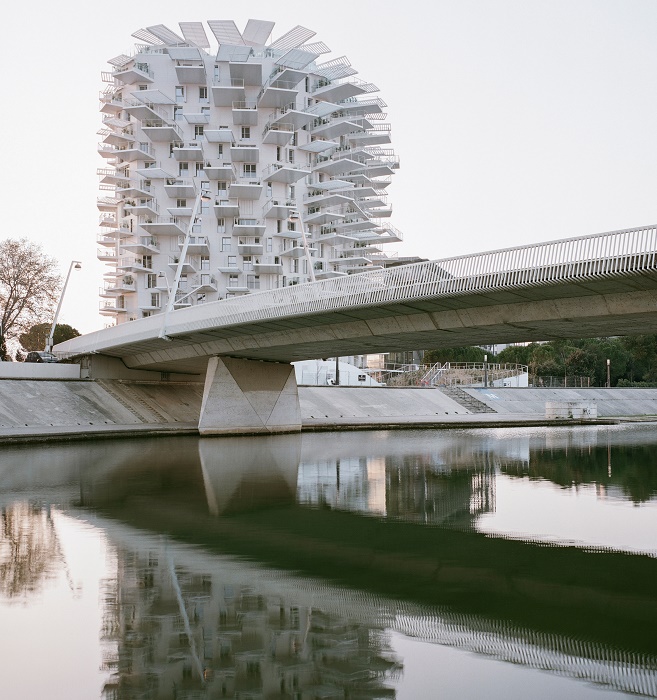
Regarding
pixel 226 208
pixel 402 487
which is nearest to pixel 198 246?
pixel 226 208

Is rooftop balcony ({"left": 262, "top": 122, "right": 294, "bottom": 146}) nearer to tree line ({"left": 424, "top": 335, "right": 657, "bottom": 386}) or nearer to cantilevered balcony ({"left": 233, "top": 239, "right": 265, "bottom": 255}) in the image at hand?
cantilevered balcony ({"left": 233, "top": 239, "right": 265, "bottom": 255})

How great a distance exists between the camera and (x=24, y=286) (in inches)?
2945

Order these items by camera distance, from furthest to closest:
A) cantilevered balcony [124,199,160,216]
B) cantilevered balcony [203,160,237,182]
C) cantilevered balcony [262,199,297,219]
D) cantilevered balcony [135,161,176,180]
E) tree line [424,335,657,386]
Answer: tree line [424,335,657,386] < cantilevered balcony [124,199,160,216] < cantilevered balcony [135,161,176,180] < cantilevered balcony [262,199,297,219] < cantilevered balcony [203,160,237,182]

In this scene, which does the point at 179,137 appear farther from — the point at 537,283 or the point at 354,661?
the point at 354,661

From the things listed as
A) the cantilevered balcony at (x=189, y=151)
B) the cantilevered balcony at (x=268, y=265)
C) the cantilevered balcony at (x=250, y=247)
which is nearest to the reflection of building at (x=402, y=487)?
the cantilevered balcony at (x=268, y=265)

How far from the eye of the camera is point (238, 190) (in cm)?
9562

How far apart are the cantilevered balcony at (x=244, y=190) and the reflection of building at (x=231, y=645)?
8638 centimetres

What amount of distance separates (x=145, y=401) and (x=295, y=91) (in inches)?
1894

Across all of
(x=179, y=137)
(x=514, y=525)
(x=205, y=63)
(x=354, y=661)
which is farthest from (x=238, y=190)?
(x=354, y=661)

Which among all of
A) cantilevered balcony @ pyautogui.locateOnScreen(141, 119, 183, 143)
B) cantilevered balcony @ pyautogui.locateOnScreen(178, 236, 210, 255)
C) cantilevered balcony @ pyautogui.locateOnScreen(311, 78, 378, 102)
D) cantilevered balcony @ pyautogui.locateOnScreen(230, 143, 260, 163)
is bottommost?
cantilevered balcony @ pyautogui.locateOnScreen(178, 236, 210, 255)

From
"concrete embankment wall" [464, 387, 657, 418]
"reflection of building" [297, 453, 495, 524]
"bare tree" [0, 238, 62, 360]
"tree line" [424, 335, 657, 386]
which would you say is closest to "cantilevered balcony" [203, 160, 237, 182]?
"bare tree" [0, 238, 62, 360]

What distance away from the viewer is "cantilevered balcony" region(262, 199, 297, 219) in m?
95.6

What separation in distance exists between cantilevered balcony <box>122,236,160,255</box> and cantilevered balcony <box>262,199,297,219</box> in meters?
13.9

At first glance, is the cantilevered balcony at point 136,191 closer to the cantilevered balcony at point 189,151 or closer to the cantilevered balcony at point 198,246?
the cantilevered balcony at point 189,151
